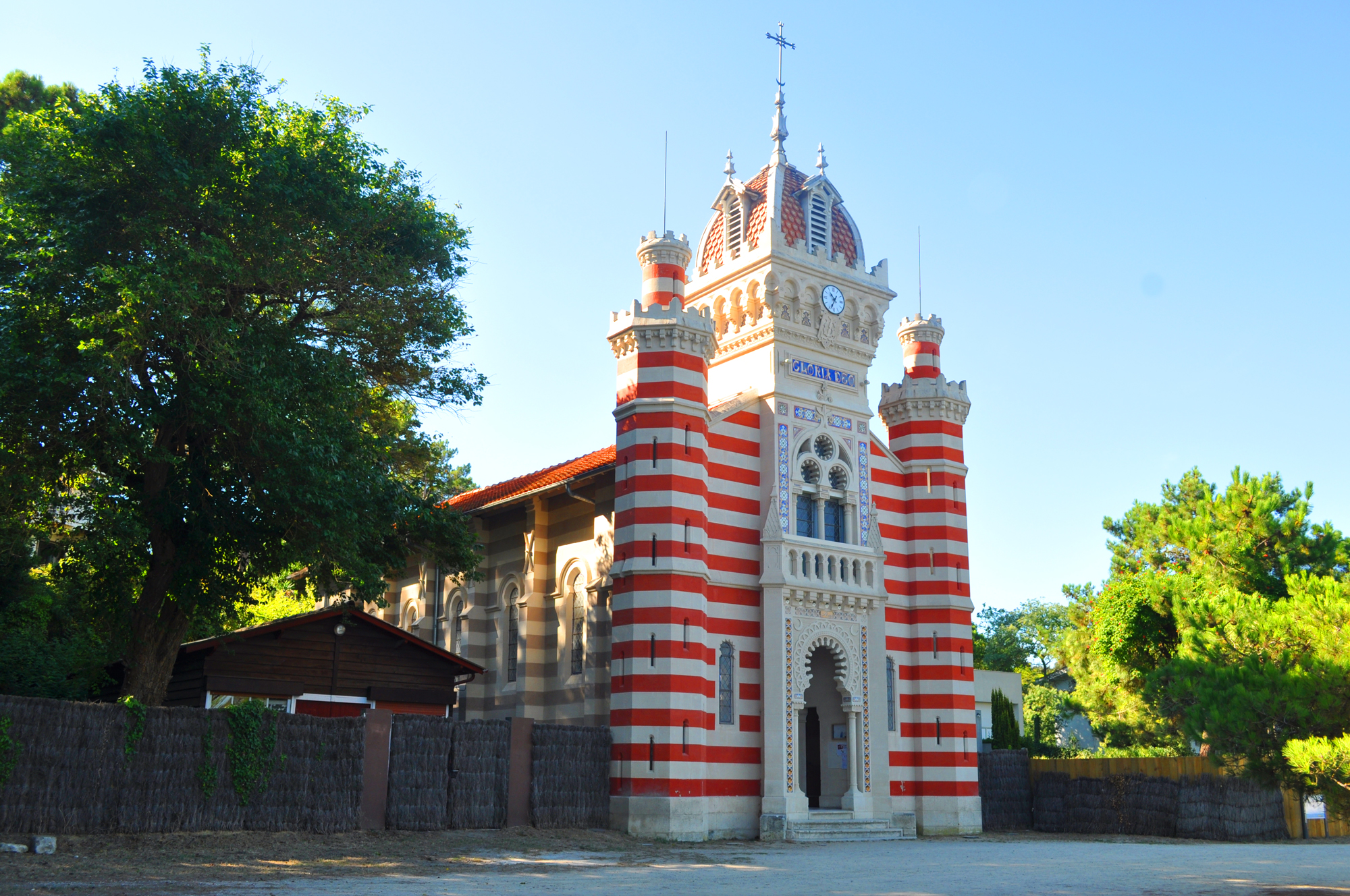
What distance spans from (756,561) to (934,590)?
547 cm

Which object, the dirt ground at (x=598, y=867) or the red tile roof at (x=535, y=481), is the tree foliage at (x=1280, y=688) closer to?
the dirt ground at (x=598, y=867)

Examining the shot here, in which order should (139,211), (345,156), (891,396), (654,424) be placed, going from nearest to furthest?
(139,211) → (345,156) → (654,424) → (891,396)

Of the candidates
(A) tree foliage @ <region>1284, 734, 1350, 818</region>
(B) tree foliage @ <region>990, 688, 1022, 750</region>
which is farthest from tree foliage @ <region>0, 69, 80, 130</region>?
(B) tree foliage @ <region>990, 688, 1022, 750</region>

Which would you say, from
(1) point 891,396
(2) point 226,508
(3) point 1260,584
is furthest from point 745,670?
(3) point 1260,584

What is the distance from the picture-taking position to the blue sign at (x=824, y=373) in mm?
28547

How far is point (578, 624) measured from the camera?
93.1 ft

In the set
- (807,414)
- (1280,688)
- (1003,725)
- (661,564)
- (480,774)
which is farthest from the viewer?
(1003,725)

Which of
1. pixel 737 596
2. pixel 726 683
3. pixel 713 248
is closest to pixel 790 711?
pixel 726 683

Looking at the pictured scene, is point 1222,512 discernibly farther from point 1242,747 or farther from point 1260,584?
point 1242,747

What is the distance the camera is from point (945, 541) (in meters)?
29.8

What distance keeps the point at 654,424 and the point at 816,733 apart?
9385mm

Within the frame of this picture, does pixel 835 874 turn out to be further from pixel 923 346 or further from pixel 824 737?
pixel 923 346

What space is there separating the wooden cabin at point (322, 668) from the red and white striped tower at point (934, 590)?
11.2 m

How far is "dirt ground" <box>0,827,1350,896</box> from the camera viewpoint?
46.3 ft
